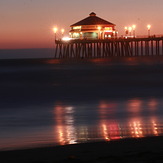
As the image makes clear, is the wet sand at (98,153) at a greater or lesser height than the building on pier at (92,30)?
lesser

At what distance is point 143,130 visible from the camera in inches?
377

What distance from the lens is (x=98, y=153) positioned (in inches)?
267

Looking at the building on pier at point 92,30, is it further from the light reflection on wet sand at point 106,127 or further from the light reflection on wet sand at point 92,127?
the light reflection on wet sand at point 106,127

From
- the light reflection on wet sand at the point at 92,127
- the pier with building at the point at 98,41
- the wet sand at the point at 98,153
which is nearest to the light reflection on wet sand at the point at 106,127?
the light reflection on wet sand at the point at 92,127

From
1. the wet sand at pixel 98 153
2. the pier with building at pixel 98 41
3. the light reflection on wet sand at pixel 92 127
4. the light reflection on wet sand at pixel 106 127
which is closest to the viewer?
the wet sand at pixel 98 153

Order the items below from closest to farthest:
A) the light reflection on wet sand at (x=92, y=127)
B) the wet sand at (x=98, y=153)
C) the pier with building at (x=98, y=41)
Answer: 1. the wet sand at (x=98, y=153)
2. the light reflection on wet sand at (x=92, y=127)
3. the pier with building at (x=98, y=41)

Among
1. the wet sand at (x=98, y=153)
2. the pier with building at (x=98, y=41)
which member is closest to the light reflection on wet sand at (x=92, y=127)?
the wet sand at (x=98, y=153)

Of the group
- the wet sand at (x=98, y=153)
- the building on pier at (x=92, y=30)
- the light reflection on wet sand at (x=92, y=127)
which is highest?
the building on pier at (x=92, y=30)

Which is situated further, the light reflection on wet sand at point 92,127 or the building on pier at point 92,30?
the building on pier at point 92,30

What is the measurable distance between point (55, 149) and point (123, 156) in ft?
4.51

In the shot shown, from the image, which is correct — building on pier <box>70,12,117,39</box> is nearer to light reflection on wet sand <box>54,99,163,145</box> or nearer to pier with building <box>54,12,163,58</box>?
pier with building <box>54,12,163,58</box>

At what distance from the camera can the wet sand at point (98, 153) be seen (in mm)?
6133

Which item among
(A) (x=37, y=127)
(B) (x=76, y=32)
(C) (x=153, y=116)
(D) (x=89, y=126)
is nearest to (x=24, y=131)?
(A) (x=37, y=127)

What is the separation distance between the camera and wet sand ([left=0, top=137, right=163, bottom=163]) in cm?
613
